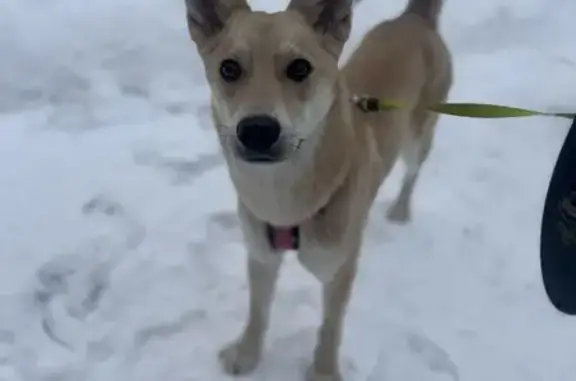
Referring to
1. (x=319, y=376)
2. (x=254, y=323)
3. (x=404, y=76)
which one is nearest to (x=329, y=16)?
(x=404, y=76)

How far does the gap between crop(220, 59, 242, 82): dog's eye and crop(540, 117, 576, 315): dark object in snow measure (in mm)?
859

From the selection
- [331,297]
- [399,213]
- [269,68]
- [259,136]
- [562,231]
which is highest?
[269,68]

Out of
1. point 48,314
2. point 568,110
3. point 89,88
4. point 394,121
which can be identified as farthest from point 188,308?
point 568,110

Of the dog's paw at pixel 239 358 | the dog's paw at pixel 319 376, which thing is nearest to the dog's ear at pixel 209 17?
the dog's paw at pixel 239 358

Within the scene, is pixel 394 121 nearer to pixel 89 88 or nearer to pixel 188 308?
pixel 188 308

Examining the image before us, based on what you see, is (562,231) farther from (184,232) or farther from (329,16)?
(184,232)

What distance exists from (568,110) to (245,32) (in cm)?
254

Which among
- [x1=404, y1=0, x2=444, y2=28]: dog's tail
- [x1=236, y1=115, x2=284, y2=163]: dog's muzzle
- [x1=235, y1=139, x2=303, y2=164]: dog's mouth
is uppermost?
[x1=236, y1=115, x2=284, y2=163]: dog's muzzle

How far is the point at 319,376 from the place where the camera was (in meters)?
2.96

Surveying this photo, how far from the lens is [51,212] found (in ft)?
11.6

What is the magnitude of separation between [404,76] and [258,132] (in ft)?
3.32

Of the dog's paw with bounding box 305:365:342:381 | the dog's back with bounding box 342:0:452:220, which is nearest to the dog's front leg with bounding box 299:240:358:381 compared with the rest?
the dog's paw with bounding box 305:365:342:381

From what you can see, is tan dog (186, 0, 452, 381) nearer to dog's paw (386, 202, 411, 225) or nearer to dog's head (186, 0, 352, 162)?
dog's head (186, 0, 352, 162)

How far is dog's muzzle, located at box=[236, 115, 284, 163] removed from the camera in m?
2.20
